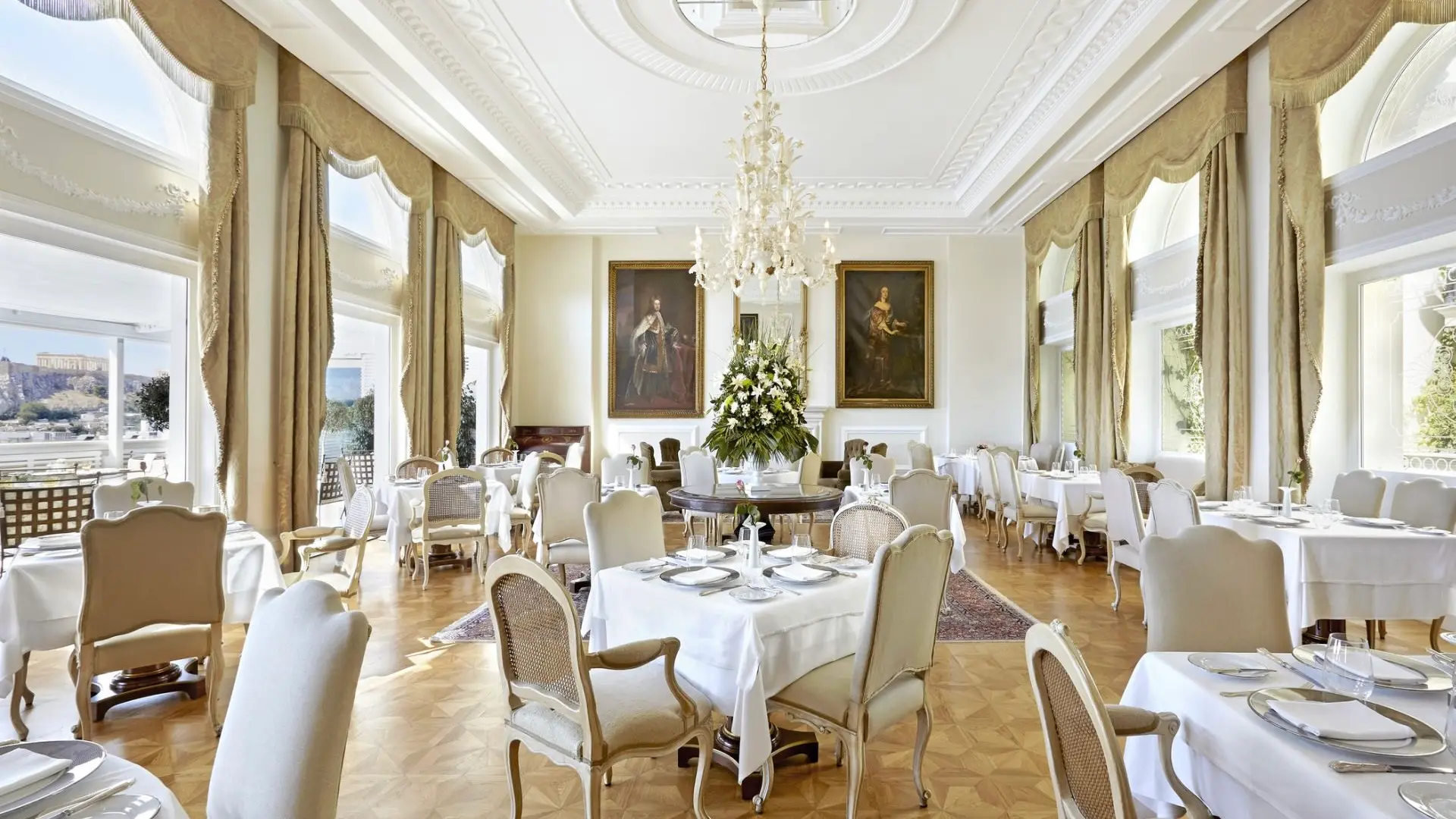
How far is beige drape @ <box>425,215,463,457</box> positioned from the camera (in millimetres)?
8359

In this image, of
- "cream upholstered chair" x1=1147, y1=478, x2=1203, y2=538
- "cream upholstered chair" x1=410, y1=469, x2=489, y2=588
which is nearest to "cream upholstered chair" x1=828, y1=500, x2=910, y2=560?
"cream upholstered chair" x1=1147, y1=478, x2=1203, y2=538

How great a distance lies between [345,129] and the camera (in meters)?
6.49

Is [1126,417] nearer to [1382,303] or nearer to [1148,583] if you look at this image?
[1382,303]

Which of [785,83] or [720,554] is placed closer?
[720,554]

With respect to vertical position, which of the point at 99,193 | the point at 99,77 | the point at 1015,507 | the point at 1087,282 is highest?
the point at 99,77

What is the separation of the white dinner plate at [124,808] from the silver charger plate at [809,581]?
6.78 feet

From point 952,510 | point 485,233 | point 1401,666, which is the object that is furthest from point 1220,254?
point 485,233

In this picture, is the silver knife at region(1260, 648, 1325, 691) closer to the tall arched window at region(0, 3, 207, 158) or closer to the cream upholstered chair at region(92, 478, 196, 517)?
the cream upholstered chair at region(92, 478, 196, 517)

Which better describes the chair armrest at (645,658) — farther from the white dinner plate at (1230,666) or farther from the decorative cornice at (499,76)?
the decorative cornice at (499,76)

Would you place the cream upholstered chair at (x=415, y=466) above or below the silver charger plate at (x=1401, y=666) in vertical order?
above

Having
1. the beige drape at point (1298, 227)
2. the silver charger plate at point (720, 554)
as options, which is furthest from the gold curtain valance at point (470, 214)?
the beige drape at point (1298, 227)

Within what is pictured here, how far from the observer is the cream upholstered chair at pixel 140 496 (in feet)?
13.9

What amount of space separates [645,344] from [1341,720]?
10.4 m

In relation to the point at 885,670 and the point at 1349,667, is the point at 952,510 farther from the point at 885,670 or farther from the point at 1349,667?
the point at 1349,667
